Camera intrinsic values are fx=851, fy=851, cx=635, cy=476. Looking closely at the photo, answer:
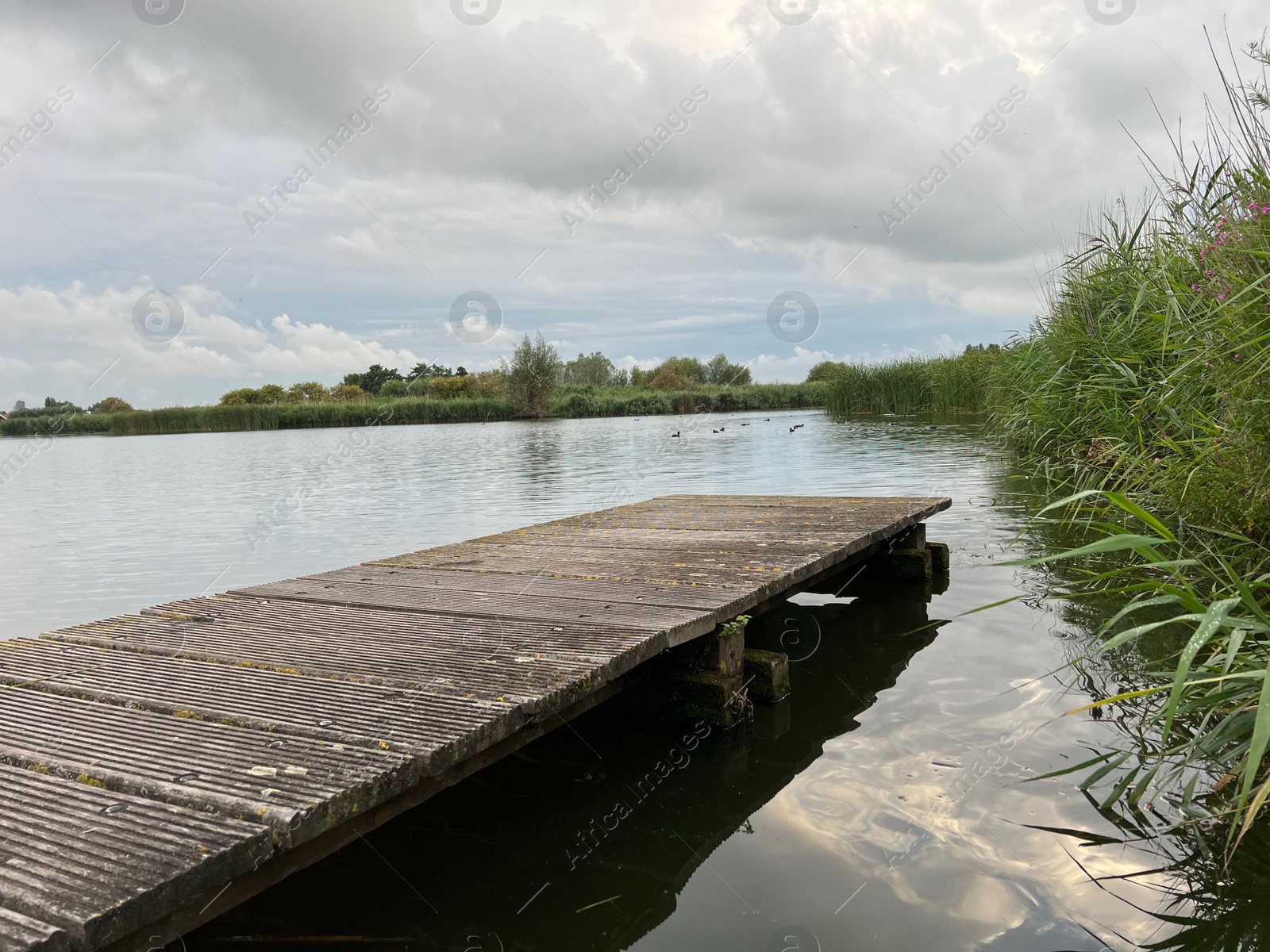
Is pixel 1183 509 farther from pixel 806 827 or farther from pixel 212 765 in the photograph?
pixel 212 765

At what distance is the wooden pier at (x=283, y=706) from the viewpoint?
1.64 metres

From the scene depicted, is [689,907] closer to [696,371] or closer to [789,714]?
[789,714]

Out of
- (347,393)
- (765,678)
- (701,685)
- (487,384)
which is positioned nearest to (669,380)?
(487,384)

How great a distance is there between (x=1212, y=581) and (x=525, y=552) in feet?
11.8

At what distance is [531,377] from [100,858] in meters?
48.4

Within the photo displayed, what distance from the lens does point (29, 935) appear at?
4.55 feet

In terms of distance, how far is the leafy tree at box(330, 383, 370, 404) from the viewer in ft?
150

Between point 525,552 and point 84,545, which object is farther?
point 84,545

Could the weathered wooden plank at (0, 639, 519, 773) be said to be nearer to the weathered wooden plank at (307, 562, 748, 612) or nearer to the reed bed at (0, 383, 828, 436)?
the weathered wooden plank at (307, 562, 748, 612)

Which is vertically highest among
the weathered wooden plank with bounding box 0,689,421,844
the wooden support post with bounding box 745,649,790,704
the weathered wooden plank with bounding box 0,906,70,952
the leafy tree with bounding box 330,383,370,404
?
the leafy tree with bounding box 330,383,370,404

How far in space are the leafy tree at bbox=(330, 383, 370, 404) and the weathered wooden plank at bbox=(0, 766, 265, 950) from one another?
43.0 metres

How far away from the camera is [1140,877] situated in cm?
237

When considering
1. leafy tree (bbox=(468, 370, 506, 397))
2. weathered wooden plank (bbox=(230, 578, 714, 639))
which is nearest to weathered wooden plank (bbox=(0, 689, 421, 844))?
weathered wooden plank (bbox=(230, 578, 714, 639))

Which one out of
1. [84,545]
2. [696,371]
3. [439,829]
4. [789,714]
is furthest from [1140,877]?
[696,371]
